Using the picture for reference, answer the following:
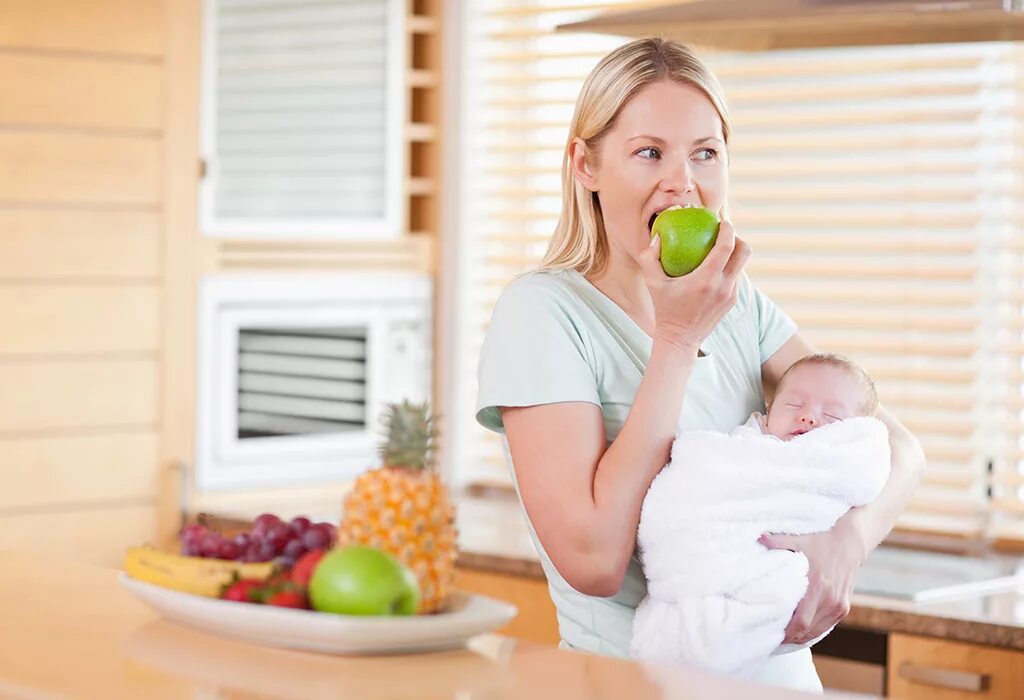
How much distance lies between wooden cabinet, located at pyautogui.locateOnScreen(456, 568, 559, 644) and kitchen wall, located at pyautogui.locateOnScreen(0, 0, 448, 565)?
828mm

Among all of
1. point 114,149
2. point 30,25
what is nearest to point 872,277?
point 114,149

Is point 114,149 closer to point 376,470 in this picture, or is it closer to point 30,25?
point 30,25

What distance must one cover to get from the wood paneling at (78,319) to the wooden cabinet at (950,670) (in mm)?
1726

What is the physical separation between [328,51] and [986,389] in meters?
1.67

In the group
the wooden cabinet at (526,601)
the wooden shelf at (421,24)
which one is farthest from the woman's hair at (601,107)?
the wooden shelf at (421,24)

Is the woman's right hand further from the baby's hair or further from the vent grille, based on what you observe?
the vent grille

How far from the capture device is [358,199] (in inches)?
142

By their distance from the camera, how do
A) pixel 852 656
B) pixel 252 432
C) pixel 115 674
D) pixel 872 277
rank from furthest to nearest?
pixel 252 432 < pixel 872 277 < pixel 852 656 < pixel 115 674

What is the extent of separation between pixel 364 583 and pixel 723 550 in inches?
19.2

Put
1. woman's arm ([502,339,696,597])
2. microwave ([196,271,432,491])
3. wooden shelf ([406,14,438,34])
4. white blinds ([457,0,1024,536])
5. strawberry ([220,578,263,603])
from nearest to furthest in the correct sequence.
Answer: strawberry ([220,578,263,603]) → woman's arm ([502,339,696,597]) → white blinds ([457,0,1024,536]) → microwave ([196,271,432,491]) → wooden shelf ([406,14,438,34])

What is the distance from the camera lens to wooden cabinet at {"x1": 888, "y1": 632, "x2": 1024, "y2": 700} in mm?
2301

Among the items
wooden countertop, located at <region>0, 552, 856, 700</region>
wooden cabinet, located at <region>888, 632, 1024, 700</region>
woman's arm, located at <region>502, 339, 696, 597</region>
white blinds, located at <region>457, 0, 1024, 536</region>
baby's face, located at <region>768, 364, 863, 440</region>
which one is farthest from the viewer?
white blinds, located at <region>457, 0, 1024, 536</region>

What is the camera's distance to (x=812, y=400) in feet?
6.03

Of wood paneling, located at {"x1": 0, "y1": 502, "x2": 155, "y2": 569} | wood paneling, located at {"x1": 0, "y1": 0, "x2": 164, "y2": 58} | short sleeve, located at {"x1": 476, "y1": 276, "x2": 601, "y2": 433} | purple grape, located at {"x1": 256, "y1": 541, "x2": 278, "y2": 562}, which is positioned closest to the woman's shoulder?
short sleeve, located at {"x1": 476, "y1": 276, "x2": 601, "y2": 433}
